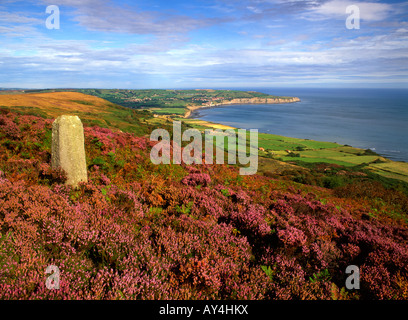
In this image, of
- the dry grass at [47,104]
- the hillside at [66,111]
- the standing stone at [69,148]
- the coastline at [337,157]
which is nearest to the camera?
the standing stone at [69,148]

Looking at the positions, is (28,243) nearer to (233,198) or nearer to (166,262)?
(166,262)

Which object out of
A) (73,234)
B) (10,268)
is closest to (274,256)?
(73,234)

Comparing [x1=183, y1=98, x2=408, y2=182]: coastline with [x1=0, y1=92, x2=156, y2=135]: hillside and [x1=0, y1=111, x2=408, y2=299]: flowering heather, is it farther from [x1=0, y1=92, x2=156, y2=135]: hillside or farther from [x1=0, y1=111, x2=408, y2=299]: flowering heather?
[x1=0, y1=111, x2=408, y2=299]: flowering heather

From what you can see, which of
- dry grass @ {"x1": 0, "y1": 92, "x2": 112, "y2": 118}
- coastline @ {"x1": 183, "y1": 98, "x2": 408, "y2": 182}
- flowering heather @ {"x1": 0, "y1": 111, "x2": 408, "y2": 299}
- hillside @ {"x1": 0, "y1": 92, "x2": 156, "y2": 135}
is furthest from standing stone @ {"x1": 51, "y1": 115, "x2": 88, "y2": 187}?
coastline @ {"x1": 183, "y1": 98, "x2": 408, "y2": 182}

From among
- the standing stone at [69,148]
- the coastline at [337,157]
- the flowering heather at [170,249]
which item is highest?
the standing stone at [69,148]

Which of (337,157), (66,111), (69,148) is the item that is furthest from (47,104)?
(337,157)

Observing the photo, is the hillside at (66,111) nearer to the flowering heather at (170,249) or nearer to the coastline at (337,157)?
the flowering heather at (170,249)

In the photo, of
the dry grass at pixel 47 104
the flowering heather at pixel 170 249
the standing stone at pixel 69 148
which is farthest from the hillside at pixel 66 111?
the flowering heather at pixel 170 249

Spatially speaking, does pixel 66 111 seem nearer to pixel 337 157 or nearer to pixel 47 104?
pixel 47 104
